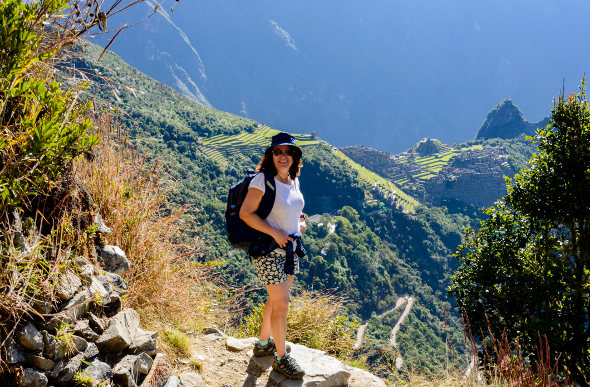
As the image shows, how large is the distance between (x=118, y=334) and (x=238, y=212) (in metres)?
1.11

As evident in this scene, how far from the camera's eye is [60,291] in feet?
6.80

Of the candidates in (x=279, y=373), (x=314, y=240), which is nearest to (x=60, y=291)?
(x=279, y=373)

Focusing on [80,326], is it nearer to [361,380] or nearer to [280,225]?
[280,225]

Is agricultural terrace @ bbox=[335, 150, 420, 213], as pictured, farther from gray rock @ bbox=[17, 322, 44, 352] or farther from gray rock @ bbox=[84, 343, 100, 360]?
gray rock @ bbox=[17, 322, 44, 352]

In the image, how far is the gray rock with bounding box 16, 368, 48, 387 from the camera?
1.82 m

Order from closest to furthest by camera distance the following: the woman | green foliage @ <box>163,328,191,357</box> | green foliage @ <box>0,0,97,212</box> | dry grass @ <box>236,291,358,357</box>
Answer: green foliage @ <box>0,0,97,212</box> < the woman < green foliage @ <box>163,328,191,357</box> < dry grass @ <box>236,291,358,357</box>

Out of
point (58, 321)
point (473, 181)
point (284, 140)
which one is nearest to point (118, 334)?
point (58, 321)

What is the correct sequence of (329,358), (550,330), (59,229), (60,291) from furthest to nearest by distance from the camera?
1. (550,330)
2. (329,358)
3. (59,229)
4. (60,291)

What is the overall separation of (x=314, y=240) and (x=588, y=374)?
233 feet

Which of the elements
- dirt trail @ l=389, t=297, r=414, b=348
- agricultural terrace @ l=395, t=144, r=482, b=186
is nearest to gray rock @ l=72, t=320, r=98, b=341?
dirt trail @ l=389, t=297, r=414, b=348

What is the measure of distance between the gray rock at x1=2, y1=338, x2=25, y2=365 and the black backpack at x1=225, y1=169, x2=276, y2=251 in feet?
4.40

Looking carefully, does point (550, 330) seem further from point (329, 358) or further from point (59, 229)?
point (59, 229)

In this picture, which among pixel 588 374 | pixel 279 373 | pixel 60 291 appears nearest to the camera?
pixel 60 291

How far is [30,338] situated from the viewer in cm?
186
